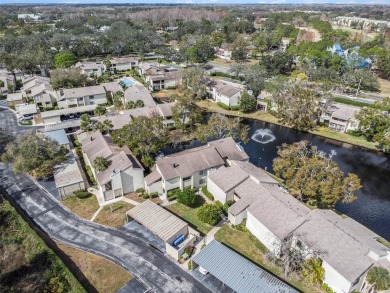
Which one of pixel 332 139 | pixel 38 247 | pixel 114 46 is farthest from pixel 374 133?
pixel 114 46

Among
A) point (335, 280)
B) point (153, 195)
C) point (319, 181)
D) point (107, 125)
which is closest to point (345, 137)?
point (319, 181)

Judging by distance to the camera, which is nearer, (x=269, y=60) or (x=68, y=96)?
(x=68, y=96)

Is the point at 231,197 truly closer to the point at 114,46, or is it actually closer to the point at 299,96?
the point at 299,96

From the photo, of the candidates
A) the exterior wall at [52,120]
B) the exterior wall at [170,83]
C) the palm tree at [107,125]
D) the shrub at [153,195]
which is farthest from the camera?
the exterior wall at [170,83]

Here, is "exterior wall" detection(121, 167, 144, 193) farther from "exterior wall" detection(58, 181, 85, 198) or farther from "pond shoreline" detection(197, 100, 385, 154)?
"pond shoreline" detection(197, 100, 385, 154)

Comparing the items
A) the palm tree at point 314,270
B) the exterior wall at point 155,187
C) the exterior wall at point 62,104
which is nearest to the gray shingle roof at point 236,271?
the palm tree at point 314,270

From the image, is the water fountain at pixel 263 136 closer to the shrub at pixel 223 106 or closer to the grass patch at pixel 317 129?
the grass patch at pixel 317 129

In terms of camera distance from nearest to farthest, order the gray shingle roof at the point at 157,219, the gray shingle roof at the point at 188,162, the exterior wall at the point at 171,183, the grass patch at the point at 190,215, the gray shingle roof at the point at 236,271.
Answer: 1. the gray shingle roof at the point at 236,271
2. the gray shingle roof at the point at 157,219
3. the grass patch at the point at 190,215
4. the exterior wall at the point at 171,183
5. the gray shingle roof at the point at 188,162
